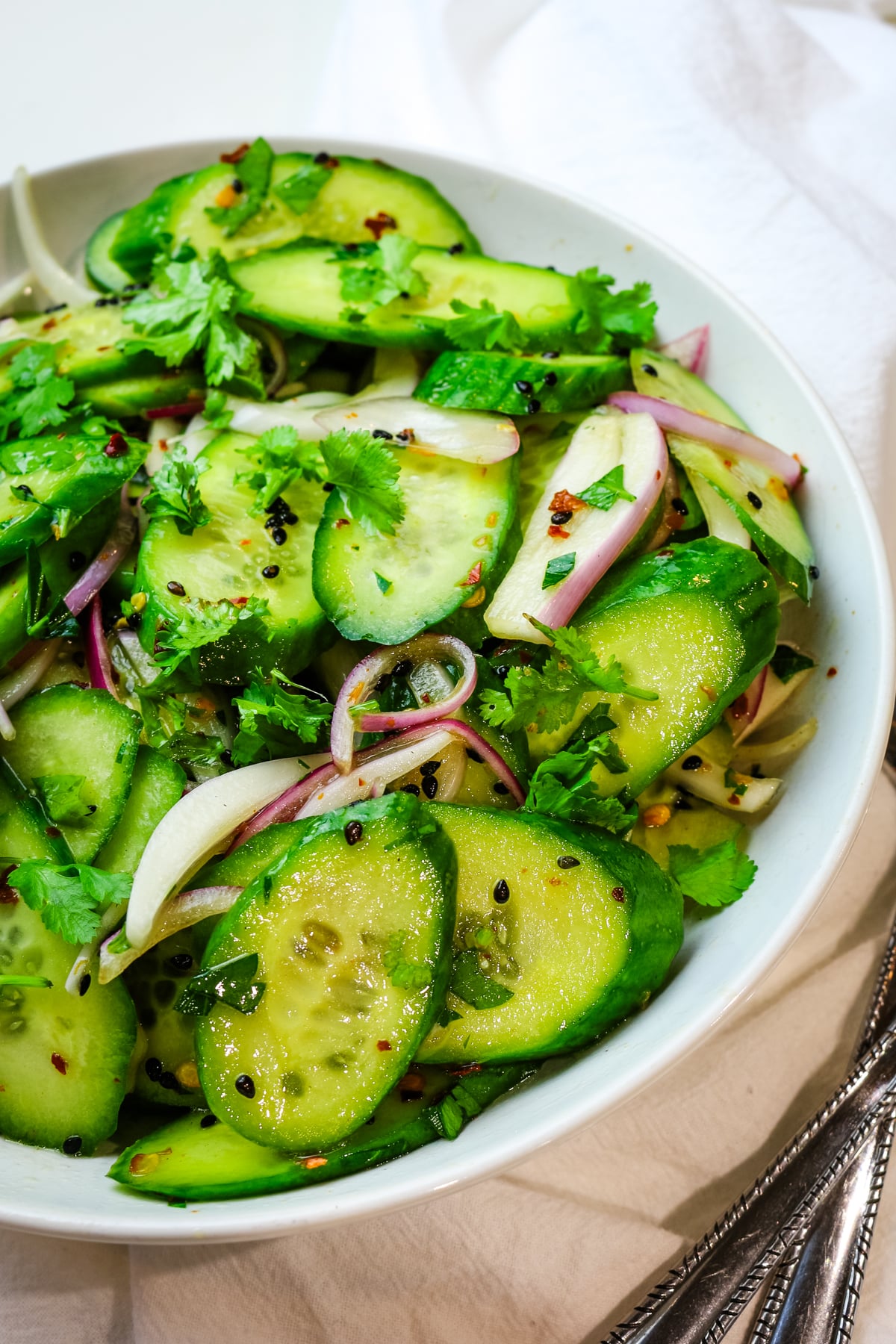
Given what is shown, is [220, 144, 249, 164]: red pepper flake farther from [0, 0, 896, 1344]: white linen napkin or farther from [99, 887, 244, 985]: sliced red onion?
[99, 887, 244, 985]: sliced red onion

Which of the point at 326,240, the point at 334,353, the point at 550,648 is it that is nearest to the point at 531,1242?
the point at 550,648

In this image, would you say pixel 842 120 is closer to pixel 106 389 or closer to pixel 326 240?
pixel 326 240

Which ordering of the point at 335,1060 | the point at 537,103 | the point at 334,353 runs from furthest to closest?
the point at 537,103 → the point at 334,353 → the point at 335,1060

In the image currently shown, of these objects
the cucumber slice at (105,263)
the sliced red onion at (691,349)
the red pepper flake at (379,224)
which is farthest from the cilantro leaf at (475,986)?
the cucumber slice at (105,263)

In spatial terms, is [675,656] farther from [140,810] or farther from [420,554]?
[140,810]

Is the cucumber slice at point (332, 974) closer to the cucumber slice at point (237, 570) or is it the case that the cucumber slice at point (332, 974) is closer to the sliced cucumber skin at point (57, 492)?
the cucumber slice at point (237, 570)

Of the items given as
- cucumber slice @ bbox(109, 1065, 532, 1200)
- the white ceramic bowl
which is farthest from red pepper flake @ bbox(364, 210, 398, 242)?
cucumber slice @ bbox(109, 1065, 532, 1200)
